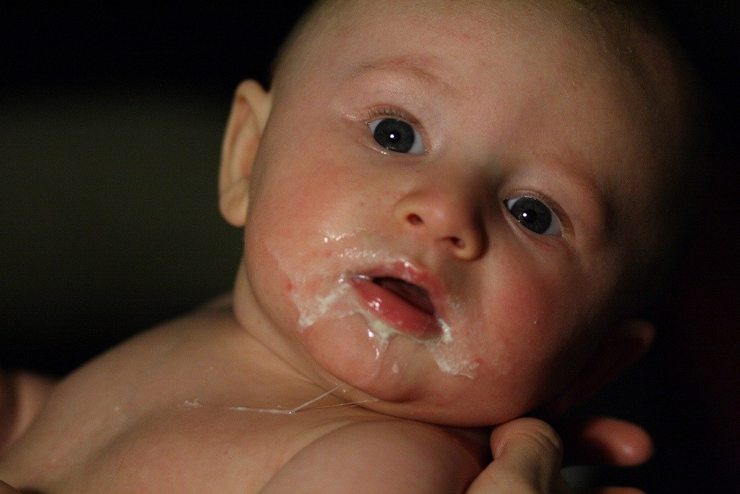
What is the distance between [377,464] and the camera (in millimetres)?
963

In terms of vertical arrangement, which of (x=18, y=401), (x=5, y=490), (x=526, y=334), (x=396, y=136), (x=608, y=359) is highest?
(x=396, y=136)

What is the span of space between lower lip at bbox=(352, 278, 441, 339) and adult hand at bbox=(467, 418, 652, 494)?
17 cm

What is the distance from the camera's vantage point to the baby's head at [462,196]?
103 centimetres

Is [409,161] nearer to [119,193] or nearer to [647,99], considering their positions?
[647,99]

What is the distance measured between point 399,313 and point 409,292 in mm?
42

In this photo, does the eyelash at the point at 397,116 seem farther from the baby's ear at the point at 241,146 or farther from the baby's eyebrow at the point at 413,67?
the baby's ear at the point at 241,146

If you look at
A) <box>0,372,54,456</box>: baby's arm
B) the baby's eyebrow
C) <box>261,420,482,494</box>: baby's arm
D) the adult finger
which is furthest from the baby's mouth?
<box>0,372,54,456</box>: baby's arm

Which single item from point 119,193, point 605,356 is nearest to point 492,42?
point 605,356

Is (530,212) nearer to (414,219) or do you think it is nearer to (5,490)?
(414,219)

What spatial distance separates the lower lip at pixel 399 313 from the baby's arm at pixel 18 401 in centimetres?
72

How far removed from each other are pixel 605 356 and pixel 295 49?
62cm

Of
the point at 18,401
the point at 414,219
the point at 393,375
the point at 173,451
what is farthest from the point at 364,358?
the point at 18,401

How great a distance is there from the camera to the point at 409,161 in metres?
1.09

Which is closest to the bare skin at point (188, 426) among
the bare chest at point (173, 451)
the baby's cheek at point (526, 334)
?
the bare chest at point (173, 451)
